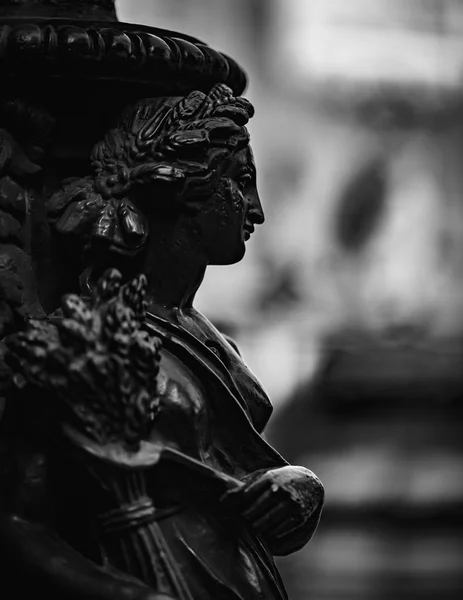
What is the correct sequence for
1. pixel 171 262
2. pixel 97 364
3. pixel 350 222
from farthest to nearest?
pixel 350 222
pixel 171 262
pixel 97 364

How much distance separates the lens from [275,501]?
2666 mm

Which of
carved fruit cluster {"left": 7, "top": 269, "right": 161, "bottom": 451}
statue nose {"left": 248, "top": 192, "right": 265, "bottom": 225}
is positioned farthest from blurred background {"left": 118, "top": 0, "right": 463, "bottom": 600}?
carved fruit cluster {"left": 7, "top": 269, "right": 161, "bottom": 451}

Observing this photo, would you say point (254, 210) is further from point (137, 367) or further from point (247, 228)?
point (137, 367)

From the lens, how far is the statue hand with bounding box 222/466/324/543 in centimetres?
265

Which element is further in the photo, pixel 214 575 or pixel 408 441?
pixel 408 441

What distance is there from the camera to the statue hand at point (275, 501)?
8.69 feet

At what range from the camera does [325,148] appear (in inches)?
420

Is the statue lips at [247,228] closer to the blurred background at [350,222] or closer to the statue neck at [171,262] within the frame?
the statue neck at [171,262]

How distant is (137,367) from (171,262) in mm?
337

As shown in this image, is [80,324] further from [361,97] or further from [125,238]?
[361,97]

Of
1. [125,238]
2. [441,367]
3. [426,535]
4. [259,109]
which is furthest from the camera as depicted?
[259,109]

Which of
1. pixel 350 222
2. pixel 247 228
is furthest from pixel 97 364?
pixel 350 222

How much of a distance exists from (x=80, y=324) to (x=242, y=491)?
1.33ft

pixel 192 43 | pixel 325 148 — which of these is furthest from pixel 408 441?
pixel 192 43
